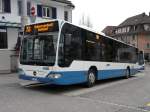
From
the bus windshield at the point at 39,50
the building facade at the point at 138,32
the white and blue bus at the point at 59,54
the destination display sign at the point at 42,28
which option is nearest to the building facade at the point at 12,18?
the destination display sign at the point at 42,28

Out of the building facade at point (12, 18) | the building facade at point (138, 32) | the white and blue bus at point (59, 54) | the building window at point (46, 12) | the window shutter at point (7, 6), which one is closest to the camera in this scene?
the white and blue bus at point (59, 54)

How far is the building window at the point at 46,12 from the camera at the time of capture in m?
25.7

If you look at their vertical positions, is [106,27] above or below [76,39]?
above

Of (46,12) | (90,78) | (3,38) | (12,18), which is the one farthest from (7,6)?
(90,78)

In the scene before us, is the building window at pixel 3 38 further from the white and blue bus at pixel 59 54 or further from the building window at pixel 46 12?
the white and blue bus at pixel 59 54

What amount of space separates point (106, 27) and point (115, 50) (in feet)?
265

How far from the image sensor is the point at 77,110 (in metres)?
8.31

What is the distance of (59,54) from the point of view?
10930mm

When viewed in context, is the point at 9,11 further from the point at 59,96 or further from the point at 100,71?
the point at 59,96

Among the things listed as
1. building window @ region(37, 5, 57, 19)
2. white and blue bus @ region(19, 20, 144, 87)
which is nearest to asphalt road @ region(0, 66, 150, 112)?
white and blue bus @ region(19, 20, 144, 87)

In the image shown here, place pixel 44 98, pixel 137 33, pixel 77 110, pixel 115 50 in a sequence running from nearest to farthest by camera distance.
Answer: pixel 77 110 → pixel 44 98 → pixel 115 50 → pixel 137 33

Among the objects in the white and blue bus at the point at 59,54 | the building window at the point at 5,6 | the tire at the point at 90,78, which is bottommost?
the tire at the point at 90,78

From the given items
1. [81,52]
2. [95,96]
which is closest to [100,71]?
[81,52]

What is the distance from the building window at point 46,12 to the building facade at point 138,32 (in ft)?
150
